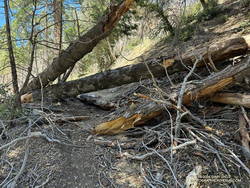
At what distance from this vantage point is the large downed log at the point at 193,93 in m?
2.57

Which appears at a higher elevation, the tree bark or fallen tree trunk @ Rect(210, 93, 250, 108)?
the tree bark

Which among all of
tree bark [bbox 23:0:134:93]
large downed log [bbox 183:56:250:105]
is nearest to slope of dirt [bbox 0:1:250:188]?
large downed log [bbox 183:56:250:105]

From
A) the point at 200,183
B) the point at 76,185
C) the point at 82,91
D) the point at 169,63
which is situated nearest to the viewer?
the point at 200,183

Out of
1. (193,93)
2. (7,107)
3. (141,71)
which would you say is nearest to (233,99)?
(193,93)

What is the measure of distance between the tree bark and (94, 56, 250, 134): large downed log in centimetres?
172

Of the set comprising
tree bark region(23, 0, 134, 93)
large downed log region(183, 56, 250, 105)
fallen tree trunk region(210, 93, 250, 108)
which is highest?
tree bark region(23, 0, 134, 93)

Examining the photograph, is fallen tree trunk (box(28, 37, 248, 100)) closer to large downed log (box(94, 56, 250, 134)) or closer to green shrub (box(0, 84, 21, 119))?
large downed log (box(94, 56, 250, 134))

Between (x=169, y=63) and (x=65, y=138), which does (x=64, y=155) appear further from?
(x=169, y=63)

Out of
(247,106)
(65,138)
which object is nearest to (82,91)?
(65,138)

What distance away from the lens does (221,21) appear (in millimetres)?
6980

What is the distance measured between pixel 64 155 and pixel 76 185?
0.52 m

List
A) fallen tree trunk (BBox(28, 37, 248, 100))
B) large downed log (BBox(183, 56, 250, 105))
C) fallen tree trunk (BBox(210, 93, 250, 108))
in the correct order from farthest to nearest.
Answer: fallen tree trunk (BBox(28, 37, 248, 100))
large downed log (BBox(183, 56, 250, 105))
fallen tree trunk (BBox(210, 93, 250, 108))

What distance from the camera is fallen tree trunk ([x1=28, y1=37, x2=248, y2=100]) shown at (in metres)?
3.09

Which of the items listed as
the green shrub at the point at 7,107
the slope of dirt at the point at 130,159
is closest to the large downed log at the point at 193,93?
the slope of dirt at the point at 130,159
